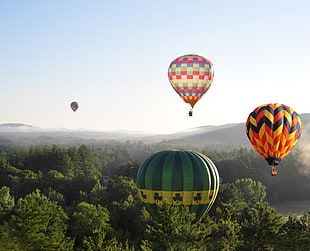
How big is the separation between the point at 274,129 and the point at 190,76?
16.0 m

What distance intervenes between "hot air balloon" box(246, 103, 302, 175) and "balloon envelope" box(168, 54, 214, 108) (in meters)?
13.1

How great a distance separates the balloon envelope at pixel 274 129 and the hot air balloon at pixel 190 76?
13.1m

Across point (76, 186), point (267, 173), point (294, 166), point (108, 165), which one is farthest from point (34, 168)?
point (294, 166)

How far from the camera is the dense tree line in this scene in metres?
34.6

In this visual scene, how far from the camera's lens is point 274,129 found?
4041cm

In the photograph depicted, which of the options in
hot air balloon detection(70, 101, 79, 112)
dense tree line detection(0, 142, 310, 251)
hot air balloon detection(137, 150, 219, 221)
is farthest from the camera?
hot air balloon detection(70, 101, 79, 112)

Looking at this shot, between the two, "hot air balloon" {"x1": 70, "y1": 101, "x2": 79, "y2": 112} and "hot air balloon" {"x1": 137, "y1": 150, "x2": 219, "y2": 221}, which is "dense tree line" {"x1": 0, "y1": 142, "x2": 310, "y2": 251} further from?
"hot air balloon" {"x1": 70, "y1": 101, "x2": 79, "y2": 112}

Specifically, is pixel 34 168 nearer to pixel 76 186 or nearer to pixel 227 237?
pixel 76 186

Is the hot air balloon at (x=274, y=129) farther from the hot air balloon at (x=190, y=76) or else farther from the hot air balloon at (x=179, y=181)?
the hot air balloon at (x=190, y=76)

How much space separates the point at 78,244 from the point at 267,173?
7191 cm

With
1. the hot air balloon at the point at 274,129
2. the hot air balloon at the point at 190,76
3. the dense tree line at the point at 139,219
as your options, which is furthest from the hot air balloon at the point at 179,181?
the hot air balloon at the point at 190,76

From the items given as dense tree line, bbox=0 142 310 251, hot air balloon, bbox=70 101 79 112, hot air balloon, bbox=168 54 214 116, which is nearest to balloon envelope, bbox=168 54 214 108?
hot air balloon, bbox=168 54 214 116

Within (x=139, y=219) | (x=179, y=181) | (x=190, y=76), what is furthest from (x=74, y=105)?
(x=179, y=181)

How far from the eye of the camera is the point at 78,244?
144 feet
